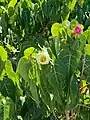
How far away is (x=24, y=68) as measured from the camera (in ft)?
4.97

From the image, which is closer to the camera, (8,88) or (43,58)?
(43,58)

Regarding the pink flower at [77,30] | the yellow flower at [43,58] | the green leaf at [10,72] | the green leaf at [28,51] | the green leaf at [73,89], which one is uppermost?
the pink flower at [77,30]

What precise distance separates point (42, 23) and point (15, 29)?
16cm

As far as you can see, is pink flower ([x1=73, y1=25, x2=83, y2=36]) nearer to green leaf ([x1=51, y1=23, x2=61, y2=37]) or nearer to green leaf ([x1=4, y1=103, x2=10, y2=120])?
green leaf ([x1=51, y1=23, x2=61, y2=37])

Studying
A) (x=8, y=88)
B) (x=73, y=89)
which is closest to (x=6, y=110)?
(x=8, y=88)

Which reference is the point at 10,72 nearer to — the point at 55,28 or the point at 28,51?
the point at 28,51

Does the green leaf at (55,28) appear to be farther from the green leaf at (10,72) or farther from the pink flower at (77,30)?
the green leaf at (10,72)

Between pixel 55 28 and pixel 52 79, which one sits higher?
pixel 55 28

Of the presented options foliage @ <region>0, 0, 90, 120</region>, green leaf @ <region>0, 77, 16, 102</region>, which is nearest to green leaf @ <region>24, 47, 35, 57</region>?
foliage @ <region>0, 0, 90, 120</region>

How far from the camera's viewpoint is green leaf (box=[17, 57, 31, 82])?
1512 mm

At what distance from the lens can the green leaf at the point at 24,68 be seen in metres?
1.51

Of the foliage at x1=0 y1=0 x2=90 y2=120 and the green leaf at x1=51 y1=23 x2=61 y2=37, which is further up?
the green leaf at x1=51 y1=23 x2=61 y2=37

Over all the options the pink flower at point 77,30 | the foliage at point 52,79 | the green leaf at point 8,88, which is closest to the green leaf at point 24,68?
the foliage at point 52,79

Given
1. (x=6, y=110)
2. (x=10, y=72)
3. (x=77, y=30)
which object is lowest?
(x=6, y=110)
